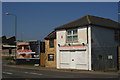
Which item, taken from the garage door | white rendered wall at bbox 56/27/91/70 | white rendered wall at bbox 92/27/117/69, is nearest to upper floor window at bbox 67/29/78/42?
white rendered wall at bbox 56/27/91/70

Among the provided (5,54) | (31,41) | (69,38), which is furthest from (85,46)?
(5,54)

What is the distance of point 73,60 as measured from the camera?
95.4 feet

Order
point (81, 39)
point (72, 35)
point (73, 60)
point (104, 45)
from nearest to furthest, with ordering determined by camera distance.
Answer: point (81, 39) → point (73, 60) → point (104, 45) → point (72, 35)

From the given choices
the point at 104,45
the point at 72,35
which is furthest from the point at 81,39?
the point at 104,45

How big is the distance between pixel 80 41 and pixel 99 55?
2.88 m

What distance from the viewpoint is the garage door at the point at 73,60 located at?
2772 cm

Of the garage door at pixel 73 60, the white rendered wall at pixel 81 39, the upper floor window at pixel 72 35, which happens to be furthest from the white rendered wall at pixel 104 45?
the upper floor window at pixel 72 35

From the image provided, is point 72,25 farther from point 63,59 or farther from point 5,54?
point 5,54

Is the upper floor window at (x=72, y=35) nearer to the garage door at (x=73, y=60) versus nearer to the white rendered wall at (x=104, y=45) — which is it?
the garage door at (x=73, y=60)

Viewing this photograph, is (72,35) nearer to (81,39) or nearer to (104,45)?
(81,39)

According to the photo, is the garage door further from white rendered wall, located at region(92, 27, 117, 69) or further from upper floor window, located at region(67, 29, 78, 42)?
upper floor window, located at region(67, 29, 78, 42)

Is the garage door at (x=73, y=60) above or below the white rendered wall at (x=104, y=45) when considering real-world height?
below

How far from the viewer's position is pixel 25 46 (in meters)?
41.2

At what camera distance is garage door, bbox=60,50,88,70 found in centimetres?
2772
